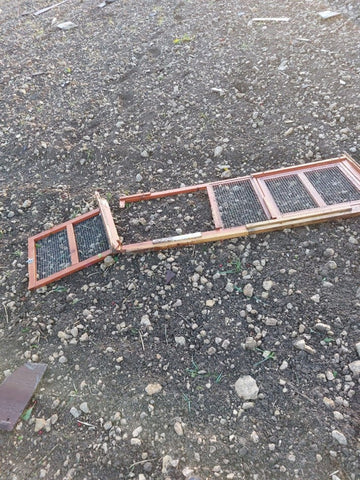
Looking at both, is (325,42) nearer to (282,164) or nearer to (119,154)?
(282,164)

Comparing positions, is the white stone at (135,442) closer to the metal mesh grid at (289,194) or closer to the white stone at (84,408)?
the white stone at (84,408)

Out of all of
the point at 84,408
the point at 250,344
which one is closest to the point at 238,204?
the point at 250,344

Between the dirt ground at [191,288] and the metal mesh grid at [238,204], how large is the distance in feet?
0.60

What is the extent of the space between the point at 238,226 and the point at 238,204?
0.29 m

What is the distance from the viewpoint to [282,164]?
368cm

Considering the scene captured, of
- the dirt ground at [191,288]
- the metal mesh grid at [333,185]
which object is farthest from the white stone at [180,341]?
the metal mesh grid at [333,185]

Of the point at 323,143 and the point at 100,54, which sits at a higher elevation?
the point at 100,54

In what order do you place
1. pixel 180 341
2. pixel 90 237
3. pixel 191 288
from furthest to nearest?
1. pixel 90 237
2. pixel 191 288
3. pixel 180 341

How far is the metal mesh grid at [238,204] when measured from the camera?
3.17 m

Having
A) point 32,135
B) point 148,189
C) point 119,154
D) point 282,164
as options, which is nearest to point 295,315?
point 282,164

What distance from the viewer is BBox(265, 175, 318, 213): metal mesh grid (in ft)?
10.3

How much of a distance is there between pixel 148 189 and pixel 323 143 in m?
1.90

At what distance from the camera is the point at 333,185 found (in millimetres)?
3236

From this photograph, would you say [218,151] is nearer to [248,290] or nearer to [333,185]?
[333,185]
